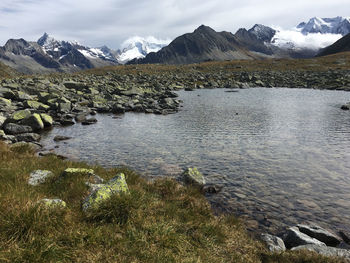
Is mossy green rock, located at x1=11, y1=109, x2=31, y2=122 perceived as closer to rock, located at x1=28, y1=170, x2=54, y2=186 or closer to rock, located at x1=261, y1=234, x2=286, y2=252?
rock, located at x1=28, y1=170, x2=54, y2=186

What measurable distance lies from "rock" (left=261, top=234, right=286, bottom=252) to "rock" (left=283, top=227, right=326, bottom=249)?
33 cm

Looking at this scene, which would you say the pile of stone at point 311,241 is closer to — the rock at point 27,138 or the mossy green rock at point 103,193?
the mossy green rock at point 103,193

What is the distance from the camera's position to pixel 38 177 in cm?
909

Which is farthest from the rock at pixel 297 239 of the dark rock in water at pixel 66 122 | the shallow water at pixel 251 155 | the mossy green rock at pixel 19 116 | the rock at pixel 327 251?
the mossy green rock at pixel 19 116

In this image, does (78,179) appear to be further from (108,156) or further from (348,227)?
(348,227)

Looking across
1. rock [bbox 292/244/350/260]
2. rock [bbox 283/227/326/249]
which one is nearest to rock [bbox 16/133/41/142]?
rock [bbox 283/227/326/249]

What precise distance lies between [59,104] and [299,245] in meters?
34.4

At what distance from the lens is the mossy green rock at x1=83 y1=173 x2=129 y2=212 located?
22.9ft

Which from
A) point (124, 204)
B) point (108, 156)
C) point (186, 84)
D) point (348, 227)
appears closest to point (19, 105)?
point (108, 156)

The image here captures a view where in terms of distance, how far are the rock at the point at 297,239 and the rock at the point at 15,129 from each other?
75.9 ft

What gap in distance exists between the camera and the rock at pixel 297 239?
24.1 feet

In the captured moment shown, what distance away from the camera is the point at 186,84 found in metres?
83.3

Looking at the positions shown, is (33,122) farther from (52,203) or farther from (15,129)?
(52,203)

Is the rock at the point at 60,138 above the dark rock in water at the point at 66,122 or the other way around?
the other way around
